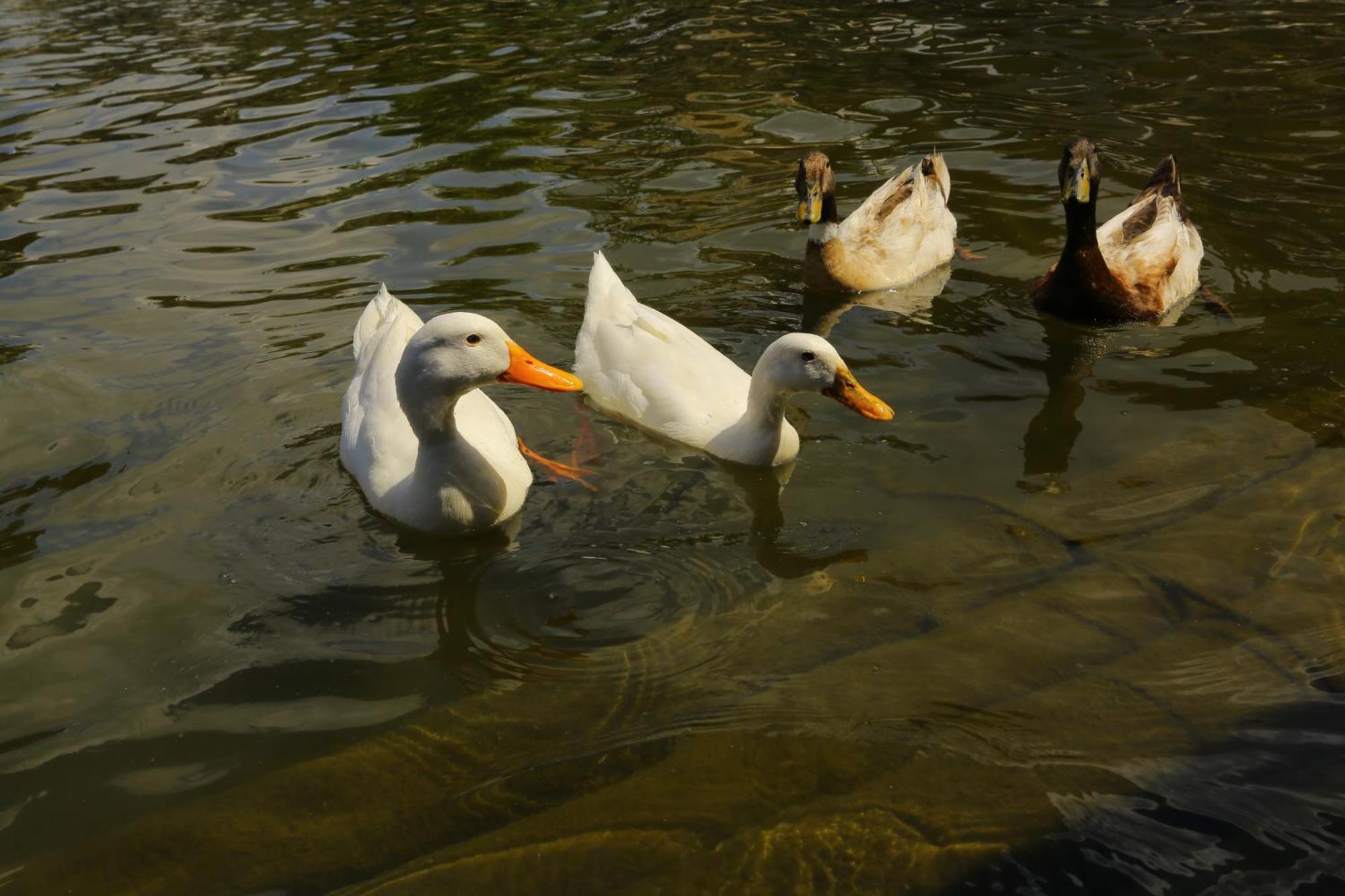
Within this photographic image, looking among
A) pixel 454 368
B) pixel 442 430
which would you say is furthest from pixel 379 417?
pixel 454 368

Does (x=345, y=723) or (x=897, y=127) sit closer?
(x=345, y=723)

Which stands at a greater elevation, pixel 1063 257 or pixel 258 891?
pixel 1063 257

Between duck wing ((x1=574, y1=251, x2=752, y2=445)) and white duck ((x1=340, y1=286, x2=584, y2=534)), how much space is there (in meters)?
0.81

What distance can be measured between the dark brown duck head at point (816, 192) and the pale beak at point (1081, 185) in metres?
1.54

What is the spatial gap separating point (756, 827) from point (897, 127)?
8989mm

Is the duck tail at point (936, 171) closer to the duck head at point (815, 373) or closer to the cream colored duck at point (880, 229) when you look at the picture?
the cream colored duck at point (880, 229)

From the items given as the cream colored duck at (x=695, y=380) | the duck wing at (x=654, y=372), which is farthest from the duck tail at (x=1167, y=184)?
the duck wing at (x=654, y=372)

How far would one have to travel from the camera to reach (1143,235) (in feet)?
26.7

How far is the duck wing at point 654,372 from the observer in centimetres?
651

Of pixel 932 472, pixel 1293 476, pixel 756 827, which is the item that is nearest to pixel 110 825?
pixel 756 827

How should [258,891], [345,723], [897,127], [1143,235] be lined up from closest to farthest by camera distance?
[258,891], [345,723], [1143,235], [897,127]

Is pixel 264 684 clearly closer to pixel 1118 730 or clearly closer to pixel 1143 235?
pixel 1118 730

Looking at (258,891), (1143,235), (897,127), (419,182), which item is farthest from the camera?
(897,127)

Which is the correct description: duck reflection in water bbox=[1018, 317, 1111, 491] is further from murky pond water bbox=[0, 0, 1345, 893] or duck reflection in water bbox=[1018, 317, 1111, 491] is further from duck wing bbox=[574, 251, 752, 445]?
duck wing bbox=[574, 251, 752, 445]
